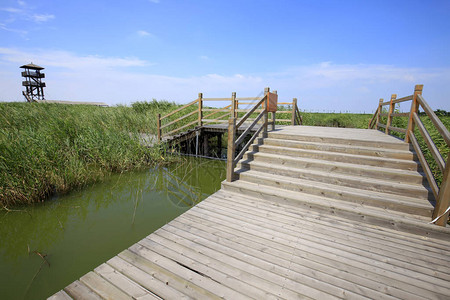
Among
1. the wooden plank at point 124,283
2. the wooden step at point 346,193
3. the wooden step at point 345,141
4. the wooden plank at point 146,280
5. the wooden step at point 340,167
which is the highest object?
the wooden step at point 345,141

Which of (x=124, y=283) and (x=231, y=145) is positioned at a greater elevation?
(x=231, y=145)

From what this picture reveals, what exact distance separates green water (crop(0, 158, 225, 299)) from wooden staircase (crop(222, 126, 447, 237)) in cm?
184

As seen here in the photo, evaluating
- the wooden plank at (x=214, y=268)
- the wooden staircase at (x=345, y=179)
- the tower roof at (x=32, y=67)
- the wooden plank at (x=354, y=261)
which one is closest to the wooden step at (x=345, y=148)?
the wooden staircase at (x=345, y=179)

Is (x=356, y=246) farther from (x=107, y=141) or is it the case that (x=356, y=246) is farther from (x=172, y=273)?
(x=107, y=141)

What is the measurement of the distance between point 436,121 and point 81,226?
6306 millimetres

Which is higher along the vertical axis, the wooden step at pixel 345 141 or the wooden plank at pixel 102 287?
the wooden step at pixel 345 141

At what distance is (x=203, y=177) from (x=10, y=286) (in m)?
5.01

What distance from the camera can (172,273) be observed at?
7.20ft

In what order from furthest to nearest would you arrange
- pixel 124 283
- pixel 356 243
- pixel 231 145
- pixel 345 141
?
pixel 345 141, pixel 231 145, pixel 356 243, pixel 124 283

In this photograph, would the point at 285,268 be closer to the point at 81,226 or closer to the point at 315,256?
the point at 315,256

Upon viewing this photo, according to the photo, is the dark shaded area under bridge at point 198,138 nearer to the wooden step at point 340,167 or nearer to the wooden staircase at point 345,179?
the wooden step at point 340,167

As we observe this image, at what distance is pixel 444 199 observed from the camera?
2893 mm

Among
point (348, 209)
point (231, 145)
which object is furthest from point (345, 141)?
point (231, 145)

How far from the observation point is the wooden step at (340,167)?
380 cm
